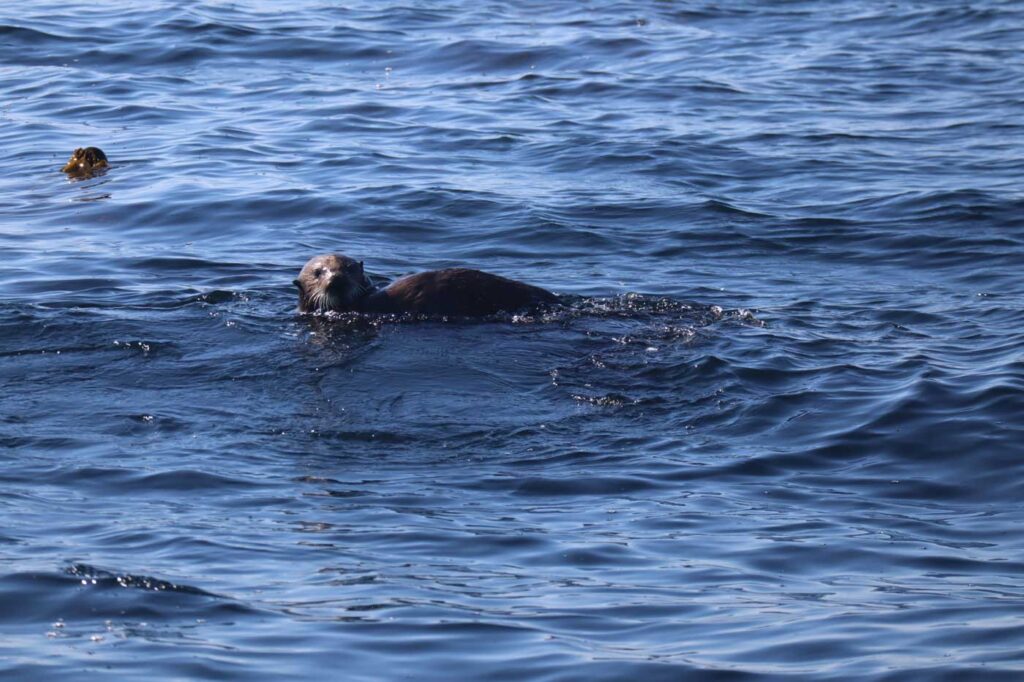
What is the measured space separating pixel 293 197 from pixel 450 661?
8777 mm

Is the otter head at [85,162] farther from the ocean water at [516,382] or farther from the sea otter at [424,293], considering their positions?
the sea otter at [424,293]

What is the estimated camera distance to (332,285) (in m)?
9.59

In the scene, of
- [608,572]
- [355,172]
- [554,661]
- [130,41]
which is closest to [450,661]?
[554,661]

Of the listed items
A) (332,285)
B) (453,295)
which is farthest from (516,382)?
(332,285)

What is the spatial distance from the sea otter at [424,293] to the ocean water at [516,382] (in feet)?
0.57

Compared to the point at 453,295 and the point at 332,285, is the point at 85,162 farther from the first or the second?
the point at 453,295

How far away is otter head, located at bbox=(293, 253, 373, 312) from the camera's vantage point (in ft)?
31.5

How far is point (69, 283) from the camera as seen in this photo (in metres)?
10.9

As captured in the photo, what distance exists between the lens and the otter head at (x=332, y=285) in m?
9.61

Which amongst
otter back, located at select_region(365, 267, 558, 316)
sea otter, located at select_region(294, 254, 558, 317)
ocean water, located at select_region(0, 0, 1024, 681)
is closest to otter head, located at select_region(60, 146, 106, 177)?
ocean water, located at select_region(0, 0, 1024, 681)

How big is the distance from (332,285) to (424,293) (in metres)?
0.60

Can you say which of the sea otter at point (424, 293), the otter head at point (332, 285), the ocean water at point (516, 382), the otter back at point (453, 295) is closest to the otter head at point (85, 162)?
the ocean water at point (516, 382)

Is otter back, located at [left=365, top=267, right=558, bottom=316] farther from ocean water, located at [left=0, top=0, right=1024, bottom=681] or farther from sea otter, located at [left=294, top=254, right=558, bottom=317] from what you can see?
ocean water, located at [left=0, top=0, right=1024, bottom=681]

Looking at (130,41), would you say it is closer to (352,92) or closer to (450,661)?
(352,92)
